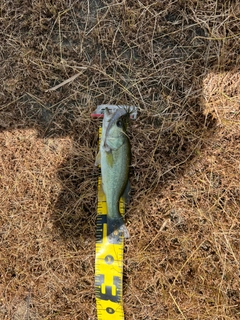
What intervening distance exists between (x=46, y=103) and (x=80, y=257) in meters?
1.70

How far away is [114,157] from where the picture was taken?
2.61 m

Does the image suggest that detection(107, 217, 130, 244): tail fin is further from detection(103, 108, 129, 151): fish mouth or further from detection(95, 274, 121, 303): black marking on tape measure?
detection(103, 108, 129, 151): fish mouth

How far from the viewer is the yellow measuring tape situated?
2904 millimetres

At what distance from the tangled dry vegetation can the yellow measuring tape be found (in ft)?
0.27

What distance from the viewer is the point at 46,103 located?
3.09m

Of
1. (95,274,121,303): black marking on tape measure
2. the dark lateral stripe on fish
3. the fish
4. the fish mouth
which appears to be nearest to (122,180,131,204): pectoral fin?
the fish

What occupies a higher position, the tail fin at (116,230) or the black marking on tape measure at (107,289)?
the tail fin at (116,230)

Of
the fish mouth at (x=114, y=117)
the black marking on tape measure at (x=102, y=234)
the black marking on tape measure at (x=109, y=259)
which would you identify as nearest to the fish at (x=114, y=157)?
the fish mouth at (x=114, y=117)

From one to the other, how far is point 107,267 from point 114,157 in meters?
1.18

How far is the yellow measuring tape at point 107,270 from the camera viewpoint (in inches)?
114

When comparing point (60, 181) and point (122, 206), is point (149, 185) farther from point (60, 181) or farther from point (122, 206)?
point (60, 181)

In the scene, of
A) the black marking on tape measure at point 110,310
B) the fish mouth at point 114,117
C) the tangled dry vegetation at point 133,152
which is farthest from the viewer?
the black marking on tape measure at point 110,310

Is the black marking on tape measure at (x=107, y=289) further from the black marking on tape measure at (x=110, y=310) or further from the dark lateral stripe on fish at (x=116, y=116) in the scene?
the dark lateral stripe on fish at (x=116, y=116)

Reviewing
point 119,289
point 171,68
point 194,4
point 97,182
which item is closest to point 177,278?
point 119,289
